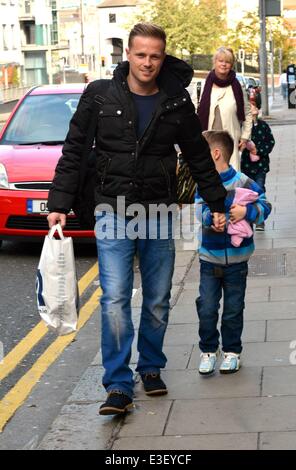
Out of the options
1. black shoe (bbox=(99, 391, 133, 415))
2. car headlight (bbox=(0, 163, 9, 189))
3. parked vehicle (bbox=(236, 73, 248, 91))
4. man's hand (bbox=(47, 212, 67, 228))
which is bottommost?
parked vehicle (bbox=(236, 73, 248, 91))

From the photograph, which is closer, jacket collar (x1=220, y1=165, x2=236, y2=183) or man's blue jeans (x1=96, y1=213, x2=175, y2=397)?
man's blue jeans (x1=96, y1=213, x2=175, y2=397)

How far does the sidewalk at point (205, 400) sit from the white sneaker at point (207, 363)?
1.7 inches

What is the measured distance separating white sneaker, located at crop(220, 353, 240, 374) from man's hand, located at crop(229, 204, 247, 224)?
74cm

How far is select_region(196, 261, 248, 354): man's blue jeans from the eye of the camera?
20.0ft

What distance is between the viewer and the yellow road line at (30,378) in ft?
19.2

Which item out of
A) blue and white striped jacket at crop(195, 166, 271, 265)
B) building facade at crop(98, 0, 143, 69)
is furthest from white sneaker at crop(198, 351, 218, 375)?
building facade at crop(98, 0, 143, 69)

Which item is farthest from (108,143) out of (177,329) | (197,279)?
(197,279)

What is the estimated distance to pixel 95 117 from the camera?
5.48 meters

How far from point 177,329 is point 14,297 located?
2.19 m

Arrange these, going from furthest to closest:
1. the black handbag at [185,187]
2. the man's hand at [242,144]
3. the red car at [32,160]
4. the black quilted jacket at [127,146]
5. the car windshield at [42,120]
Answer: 1. the car windshield at [42,120]
2. the man's hand at [242,144]
3. the red car at [32,160]
4. the black handbag at [185,187]
5. the black quilted jacket at [127,146]

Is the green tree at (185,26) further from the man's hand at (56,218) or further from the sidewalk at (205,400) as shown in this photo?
the man's hand at (56,218)

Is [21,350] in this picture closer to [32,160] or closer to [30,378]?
[30,378]

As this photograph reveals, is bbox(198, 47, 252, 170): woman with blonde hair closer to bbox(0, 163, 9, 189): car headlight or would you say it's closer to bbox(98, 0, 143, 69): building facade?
bbox(0, 163, 9, 189): car headlight

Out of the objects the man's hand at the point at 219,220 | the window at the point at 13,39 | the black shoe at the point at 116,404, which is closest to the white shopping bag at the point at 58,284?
the black shoe at the point at 116,404
